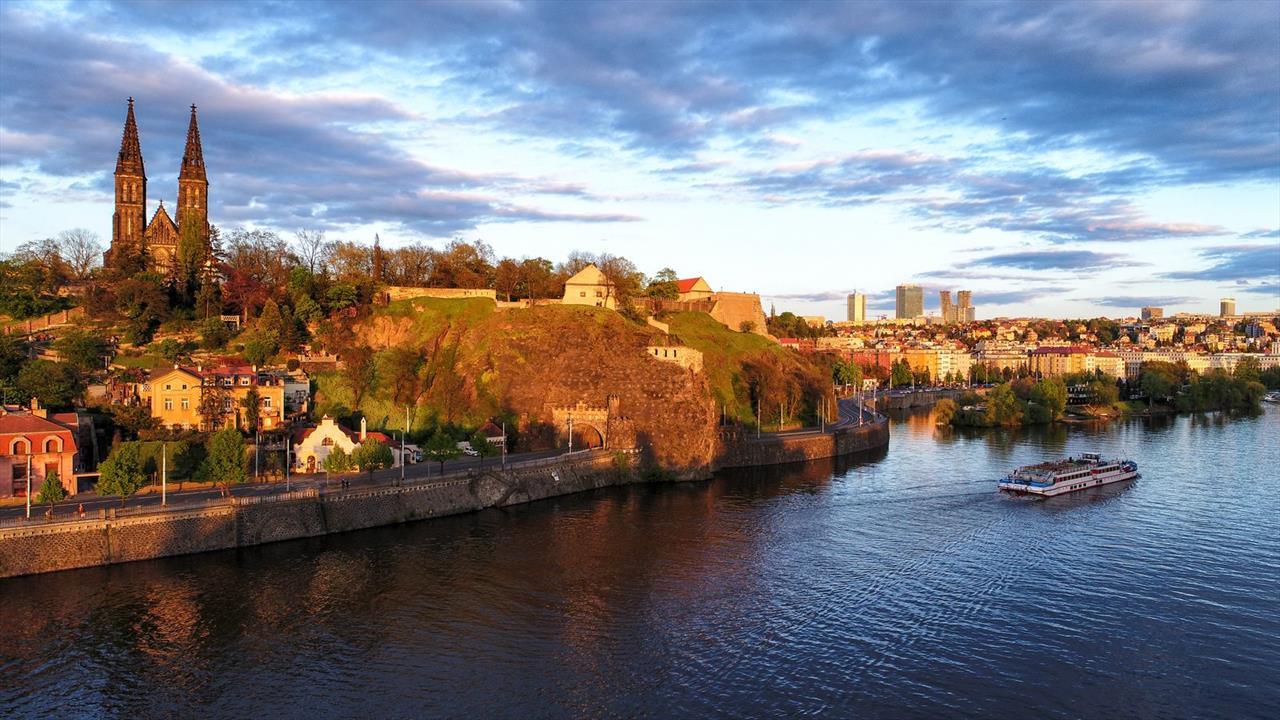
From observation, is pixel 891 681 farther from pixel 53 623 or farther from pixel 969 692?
pixel 53 623

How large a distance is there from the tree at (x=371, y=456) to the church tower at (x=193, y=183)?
52.5 meters

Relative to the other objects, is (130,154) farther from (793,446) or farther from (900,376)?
(900,376)

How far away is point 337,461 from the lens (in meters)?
54.3

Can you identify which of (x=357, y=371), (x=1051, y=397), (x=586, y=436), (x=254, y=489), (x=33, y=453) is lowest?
(x=254, y=489)

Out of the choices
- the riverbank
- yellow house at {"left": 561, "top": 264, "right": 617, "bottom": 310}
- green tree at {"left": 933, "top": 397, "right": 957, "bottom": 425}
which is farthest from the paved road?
green tree at {"left": 933, "top": 397, "right": 957, "bottom": 425}

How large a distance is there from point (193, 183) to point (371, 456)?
2340 inches

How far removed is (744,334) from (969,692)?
80.8 metres

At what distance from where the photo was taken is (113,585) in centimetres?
3809

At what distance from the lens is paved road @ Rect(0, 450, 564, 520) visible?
142 feet

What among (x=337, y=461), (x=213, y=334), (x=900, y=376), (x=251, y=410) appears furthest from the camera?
(x=900, y=376)

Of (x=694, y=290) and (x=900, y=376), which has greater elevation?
(x=694, y=290)

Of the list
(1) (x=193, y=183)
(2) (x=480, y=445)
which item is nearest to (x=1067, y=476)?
(2) (x=480, y=445)

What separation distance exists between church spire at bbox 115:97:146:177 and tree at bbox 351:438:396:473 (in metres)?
61.0

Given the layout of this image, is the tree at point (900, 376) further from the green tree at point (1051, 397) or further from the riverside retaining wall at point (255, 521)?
the riverside retaining wall at point (255, 521)
